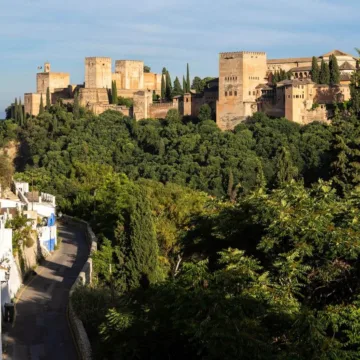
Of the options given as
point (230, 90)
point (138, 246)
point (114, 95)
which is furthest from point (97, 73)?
point (138, 246)

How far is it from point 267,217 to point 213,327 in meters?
3.10

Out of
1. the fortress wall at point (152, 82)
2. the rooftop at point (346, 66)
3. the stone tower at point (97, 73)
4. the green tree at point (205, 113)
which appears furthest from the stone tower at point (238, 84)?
the fortress wall at point (152, 82)

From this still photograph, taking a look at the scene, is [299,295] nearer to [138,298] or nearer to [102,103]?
[138,298]

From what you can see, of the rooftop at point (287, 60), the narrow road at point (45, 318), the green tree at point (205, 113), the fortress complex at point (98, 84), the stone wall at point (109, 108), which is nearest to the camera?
the narrow road at point (45, 318)

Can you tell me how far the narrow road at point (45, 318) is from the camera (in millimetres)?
14352

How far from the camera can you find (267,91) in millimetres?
61156

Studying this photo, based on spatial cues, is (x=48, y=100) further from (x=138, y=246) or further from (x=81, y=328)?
(x=81, y=328)

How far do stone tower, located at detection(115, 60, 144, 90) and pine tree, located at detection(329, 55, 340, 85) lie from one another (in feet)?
59.7

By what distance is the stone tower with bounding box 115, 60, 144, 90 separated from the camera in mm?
73250

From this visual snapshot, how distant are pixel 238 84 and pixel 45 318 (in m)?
47.2

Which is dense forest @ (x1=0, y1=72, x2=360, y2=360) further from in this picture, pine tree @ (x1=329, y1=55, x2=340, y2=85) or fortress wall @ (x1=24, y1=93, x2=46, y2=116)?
fortress wall @ (x1=24, y1=93, x2=46, y2=116)

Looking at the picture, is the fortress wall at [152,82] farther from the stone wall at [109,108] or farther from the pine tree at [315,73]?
the pine tree at [315,73]

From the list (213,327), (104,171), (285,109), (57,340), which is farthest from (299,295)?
(285,109)

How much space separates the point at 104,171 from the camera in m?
51.5
